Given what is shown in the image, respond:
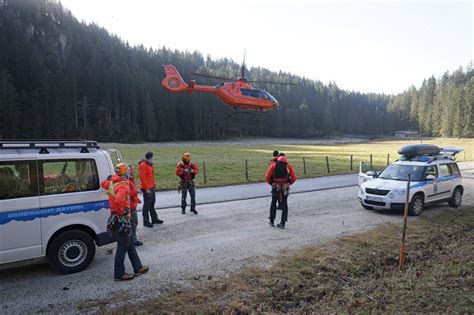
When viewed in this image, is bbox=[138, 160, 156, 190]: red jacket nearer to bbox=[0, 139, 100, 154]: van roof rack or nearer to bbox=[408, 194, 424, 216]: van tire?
bbox=[0, 139, 100, 154]: van roof rack

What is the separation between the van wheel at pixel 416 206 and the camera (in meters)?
11.3

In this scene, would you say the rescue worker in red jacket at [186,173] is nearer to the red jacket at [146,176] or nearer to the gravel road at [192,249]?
the gravel road at [192,249]

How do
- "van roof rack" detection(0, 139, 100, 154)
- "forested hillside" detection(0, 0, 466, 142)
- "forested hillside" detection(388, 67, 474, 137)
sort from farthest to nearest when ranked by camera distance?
"forested hillside" detection(388, 67, 474, 137) < "forested hillside" detection(0, 0, 466, 142) < "van roof rack" detection(0, 139, 100, 154)

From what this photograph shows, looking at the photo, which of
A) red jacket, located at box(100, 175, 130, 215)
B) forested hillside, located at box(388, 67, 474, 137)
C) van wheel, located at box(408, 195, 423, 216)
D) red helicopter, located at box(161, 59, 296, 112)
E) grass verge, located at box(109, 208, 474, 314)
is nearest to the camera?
grass verge, located at box(109, 208, 474, 314)

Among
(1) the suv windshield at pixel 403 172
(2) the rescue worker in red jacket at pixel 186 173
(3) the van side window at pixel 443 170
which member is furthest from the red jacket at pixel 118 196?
(3) the van side window at pixel 443 170

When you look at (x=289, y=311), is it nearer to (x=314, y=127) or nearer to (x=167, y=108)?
(x=167, y=108)

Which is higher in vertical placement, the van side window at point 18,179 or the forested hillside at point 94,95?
the forested hillside at point 94,95

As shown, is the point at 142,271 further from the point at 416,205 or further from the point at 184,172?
the point at 416,205

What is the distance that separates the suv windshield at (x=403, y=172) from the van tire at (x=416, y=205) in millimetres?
752

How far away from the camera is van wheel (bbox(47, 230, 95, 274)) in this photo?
6.27m

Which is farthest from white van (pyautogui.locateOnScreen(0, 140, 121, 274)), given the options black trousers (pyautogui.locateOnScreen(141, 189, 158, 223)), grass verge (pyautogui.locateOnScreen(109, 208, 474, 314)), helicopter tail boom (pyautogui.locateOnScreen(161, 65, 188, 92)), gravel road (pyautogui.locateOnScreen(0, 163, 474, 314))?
helicopter tail boom (pyautogui.locateOnScreen(161, 65, 188, 92))

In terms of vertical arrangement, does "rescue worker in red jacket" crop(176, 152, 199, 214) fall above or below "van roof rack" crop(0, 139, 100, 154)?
below

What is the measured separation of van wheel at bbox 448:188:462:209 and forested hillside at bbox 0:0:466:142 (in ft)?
190

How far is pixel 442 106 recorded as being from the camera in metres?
107
